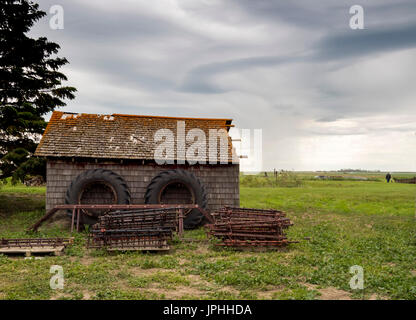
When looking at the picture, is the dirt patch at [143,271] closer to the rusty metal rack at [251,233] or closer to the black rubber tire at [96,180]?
the rusty metal rack at [251,233]

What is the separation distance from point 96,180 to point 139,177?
1.90 m

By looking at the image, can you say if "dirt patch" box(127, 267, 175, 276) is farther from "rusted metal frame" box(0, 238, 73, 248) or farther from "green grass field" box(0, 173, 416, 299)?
"rusted metal frame" box(0, 238, 73, 248)

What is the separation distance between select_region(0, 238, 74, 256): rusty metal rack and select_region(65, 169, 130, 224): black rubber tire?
135 inches

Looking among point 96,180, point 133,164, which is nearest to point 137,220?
point 96,180

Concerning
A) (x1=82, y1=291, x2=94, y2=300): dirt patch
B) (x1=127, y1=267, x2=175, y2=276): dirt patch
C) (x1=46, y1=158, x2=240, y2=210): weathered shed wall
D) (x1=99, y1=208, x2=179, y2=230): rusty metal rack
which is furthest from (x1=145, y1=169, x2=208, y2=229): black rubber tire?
(x1=82, y1=291, x2=94, y2=300): dirt patch

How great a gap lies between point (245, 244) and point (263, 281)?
10.3 ft

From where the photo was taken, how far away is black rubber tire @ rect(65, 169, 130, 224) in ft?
48.2

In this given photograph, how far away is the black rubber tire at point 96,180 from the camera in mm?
14695

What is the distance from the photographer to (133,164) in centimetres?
1574

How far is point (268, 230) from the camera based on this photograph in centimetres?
1134

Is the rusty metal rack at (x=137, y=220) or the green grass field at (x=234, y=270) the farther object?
the rusty metal rack at (x=137, y=220)

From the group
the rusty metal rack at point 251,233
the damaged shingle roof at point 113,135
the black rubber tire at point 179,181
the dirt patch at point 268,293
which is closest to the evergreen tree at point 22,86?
the damaged shingle roof at point 113,135
